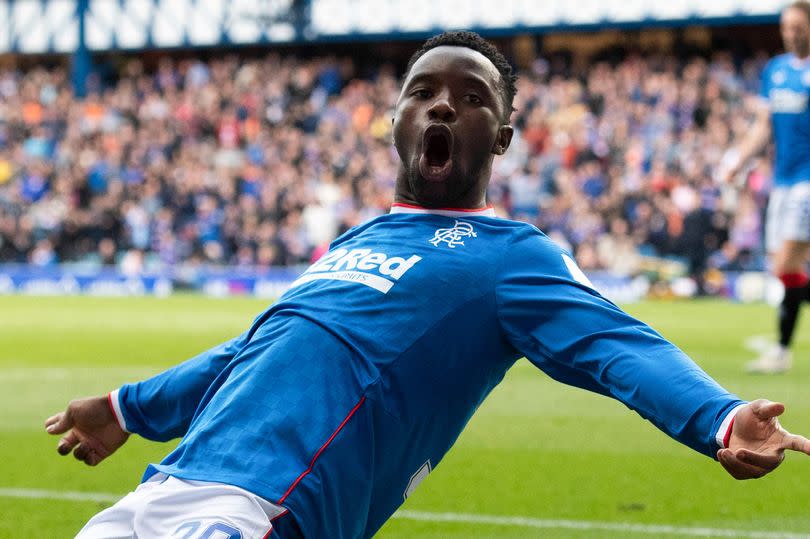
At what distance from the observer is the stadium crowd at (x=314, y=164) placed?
73.6ft

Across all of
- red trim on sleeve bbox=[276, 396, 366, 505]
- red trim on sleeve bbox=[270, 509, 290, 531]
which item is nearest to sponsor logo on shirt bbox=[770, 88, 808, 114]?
red trim on sleeve bbox=[276, 396, 366, 505]

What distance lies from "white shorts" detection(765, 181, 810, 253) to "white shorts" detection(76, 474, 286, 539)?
24.7 ft

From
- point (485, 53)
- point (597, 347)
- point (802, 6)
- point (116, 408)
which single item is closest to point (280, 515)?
point (597, 347)

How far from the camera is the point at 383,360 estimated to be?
2.58m

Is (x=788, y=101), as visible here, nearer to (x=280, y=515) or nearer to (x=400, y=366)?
(x=400, y=366)

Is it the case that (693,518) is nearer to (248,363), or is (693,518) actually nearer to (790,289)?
(248,363)

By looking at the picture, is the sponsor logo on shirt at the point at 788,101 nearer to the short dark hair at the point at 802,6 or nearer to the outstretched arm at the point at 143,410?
the short dark hair at the point at 802,6

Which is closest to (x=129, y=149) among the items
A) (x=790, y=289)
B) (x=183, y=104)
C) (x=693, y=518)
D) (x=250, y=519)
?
(x=183, y=104)

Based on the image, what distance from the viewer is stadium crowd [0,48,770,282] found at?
2244 cm

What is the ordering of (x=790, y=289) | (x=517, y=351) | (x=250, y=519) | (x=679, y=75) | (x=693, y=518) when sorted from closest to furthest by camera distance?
(x=250, y=519), (x=517, y=351), (x=693, y=518), (x=790, y=289), (x=679, y=75)

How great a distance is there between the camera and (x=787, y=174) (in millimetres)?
9375

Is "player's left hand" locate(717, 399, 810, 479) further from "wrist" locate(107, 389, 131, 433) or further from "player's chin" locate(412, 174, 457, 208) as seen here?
"wrist" locate(107, 389, 131, 433)

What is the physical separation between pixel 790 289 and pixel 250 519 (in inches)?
305

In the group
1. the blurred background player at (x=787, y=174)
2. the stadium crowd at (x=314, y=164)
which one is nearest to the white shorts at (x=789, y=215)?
the blurred background player at (x=787, y=174)
